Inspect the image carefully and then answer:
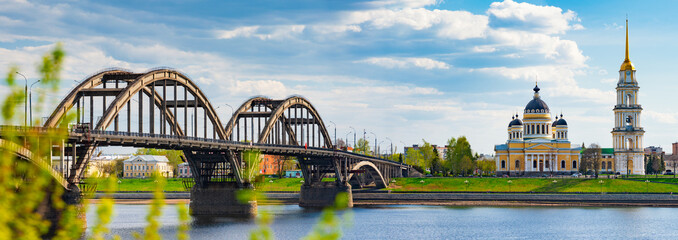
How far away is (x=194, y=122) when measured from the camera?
9194cm

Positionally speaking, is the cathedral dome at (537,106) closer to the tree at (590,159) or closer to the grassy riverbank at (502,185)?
the tree at (590,159)

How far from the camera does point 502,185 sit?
141875 millimetres

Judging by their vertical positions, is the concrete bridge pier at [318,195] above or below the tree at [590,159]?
below

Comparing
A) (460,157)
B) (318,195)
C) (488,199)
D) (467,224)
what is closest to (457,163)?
(460,157)

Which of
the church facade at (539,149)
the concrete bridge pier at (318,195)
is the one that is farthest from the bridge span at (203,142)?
the church facade at (539,149)

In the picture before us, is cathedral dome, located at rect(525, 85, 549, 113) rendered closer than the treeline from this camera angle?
No

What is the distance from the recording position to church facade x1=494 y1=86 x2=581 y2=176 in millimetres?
188000

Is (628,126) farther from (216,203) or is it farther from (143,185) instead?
(216,203)

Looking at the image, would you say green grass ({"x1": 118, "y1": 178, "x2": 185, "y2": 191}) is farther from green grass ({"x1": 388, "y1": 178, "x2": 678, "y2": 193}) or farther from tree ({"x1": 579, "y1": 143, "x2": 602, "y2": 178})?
tree ({"x1": 579, "y1": 143, "x2": 602, "y2": 178})

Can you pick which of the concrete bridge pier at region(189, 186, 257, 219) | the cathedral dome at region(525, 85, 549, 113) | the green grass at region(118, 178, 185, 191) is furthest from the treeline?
the concrete bridge pier at region(189, 186, 257, 219)

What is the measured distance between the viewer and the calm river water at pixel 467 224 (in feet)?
242

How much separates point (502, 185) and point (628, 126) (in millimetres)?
57403

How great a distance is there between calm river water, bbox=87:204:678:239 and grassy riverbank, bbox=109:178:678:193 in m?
21.9

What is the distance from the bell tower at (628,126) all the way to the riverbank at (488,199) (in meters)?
63.1
